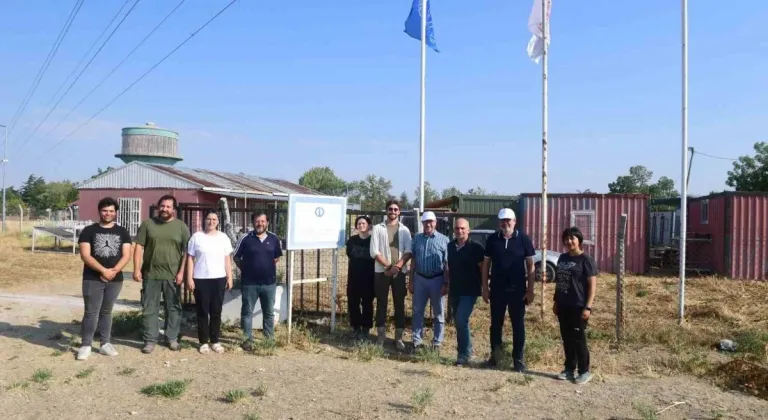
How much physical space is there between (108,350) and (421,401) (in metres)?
3.60

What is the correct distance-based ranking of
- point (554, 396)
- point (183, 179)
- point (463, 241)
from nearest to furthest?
point (554, 396), point (463, 241), point (183, 179)

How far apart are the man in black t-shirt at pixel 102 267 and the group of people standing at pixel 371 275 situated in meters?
0.01

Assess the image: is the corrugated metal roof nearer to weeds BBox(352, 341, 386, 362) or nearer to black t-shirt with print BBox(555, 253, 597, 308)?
weeds BBox(352, 341, 386, 362)

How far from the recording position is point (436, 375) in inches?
222

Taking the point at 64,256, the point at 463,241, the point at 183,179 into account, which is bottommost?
the point at 64,256

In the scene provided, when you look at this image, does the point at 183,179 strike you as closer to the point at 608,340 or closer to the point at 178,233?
the point at 178,233

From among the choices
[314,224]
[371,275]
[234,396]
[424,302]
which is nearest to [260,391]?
[234,396]

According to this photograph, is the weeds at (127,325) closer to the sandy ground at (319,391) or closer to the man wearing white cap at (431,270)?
the sandy ground at (319,391)

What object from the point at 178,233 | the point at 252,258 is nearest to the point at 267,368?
the point at 252,258

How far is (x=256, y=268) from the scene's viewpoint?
21.6ft

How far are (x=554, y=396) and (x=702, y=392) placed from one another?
1.42 metres

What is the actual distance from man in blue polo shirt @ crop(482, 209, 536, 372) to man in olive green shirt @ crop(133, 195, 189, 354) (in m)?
3.43

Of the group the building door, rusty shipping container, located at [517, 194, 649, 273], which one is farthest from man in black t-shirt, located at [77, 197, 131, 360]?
the building door

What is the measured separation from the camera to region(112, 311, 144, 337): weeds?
731 cm
